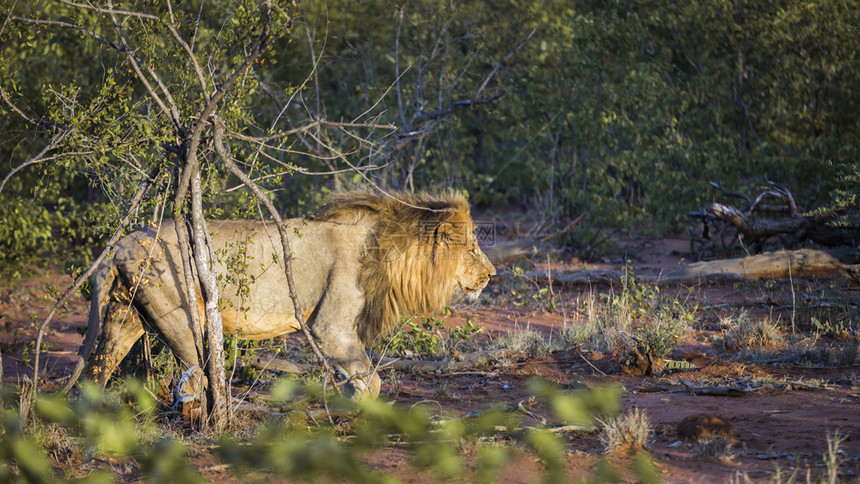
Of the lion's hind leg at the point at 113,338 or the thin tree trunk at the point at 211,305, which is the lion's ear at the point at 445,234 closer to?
the thin tree trunk at the point at 211,305

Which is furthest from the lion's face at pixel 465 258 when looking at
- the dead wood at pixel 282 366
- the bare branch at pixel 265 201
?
the dead wood at pixel 282 366

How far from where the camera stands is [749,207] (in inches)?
444

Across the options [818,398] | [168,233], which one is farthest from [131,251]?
[818,398]

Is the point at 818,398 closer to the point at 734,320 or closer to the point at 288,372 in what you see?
the point at 734,320

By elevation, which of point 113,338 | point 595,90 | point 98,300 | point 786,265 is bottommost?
point 786,265

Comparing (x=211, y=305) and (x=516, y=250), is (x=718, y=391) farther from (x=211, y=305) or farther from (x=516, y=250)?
(x=516, y=250)

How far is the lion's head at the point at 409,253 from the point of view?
5.46 meters

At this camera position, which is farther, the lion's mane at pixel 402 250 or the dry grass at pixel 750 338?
the dry grass at pixel 750 338

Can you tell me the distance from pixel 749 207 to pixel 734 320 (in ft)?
12.5

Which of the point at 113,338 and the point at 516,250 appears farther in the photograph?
the point at 516,250

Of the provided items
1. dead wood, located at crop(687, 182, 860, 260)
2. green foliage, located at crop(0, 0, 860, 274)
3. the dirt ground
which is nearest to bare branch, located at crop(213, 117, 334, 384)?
the dirt ground

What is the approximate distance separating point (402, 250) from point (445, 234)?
39cm

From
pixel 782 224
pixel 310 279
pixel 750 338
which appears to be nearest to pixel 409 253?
pixel 310 279

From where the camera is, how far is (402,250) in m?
5.61
